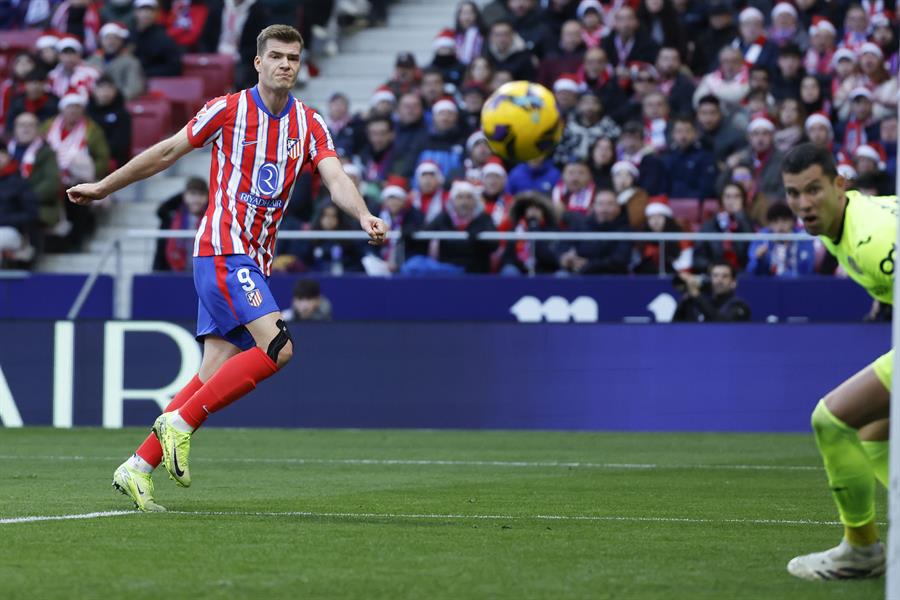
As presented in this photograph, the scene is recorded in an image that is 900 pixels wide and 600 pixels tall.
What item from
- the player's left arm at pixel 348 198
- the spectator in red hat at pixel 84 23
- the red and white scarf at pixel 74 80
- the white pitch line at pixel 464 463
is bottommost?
the white pitch line at pixel 464 463

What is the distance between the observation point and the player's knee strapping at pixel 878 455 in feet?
23.7

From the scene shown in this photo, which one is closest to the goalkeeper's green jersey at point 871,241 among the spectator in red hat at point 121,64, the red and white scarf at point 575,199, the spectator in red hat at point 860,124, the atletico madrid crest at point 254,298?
the atletico madrid crest at point 254,298

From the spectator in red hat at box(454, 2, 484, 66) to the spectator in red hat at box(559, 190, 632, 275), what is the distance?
4561 mm

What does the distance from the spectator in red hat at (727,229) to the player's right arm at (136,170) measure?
9241mm

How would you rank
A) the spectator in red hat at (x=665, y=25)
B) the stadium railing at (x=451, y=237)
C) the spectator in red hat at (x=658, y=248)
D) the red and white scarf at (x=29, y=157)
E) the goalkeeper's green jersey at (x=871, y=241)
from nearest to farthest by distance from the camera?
the goalkeeper's green jersey at (x=871, y=241) → the stadium railing at (x=451, y=237) → the spectator in red hat at (x=658, y=248) → the red and white scarf at (x=29, y=157) → the spectator in red hat at (x=665, y=25)

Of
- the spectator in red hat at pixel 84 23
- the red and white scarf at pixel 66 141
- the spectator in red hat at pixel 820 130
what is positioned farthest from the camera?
the spectator in red hat at pixel 84 23

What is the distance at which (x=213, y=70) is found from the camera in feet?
78.8

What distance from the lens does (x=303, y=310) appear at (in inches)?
675

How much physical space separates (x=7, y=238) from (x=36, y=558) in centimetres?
1312

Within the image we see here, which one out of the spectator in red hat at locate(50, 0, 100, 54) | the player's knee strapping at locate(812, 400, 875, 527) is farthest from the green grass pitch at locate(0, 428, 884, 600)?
the spectator in red hat at locate(50, 0, 100, 54)

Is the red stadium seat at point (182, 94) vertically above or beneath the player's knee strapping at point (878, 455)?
above

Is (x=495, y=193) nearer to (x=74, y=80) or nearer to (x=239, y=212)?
(x=74, y=80)

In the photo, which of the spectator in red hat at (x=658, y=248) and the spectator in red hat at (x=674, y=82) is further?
the spectator in red hat at (x=674, y=82)

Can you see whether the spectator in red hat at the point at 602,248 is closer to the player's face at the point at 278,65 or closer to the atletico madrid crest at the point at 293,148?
the atletico madrid crest at the point at 293,148
